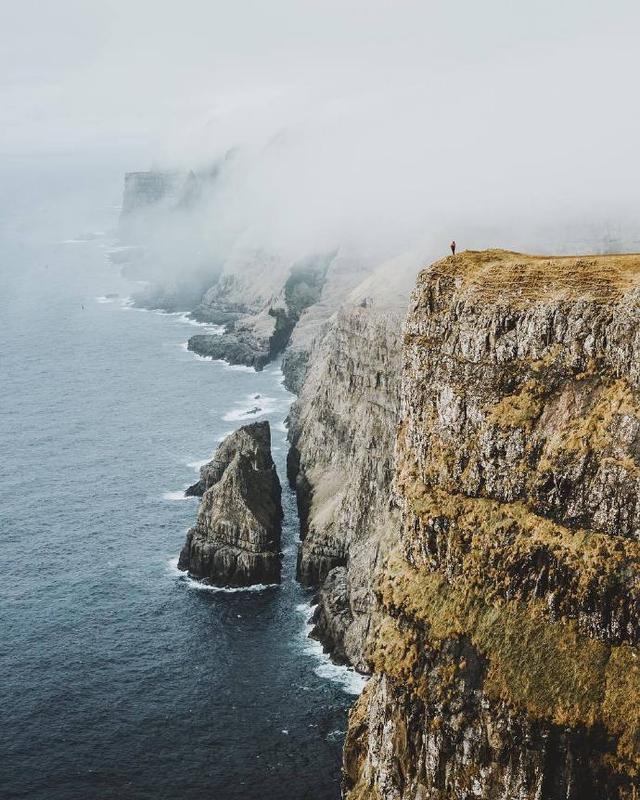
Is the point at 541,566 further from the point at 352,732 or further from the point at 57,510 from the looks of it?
the point at 57,510

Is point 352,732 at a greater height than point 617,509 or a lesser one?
lesser

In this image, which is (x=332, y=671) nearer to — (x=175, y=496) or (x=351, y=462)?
(x=351, y=462)

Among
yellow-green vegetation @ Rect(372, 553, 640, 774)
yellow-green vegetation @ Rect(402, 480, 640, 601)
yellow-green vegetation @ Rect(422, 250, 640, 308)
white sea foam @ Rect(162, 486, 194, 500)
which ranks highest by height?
yellow-green vegetation @ Rect(422, 250, 640, 308)

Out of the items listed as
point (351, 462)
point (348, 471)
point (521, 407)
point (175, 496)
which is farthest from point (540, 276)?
point (175, 496)

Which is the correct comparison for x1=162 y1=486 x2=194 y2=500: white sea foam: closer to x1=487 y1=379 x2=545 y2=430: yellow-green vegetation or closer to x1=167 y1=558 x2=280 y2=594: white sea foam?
x1=167 y1=558 x2=280 y2=594: white sea foam

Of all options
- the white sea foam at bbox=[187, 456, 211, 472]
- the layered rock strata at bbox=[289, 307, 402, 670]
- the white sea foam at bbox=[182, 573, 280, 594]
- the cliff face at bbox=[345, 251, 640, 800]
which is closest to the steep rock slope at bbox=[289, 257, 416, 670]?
the layered rock strata at bbox=[289, 307, 402, 670]

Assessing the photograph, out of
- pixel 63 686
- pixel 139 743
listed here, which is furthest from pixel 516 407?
pixel 63 686
